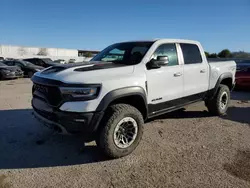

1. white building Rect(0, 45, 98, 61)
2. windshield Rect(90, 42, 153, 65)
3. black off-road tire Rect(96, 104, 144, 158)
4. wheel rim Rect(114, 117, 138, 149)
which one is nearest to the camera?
black off-road tire Rect(96, 104, 144, 158)

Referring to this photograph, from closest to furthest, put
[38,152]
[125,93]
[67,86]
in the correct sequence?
1. [67,86]
2. [125,93]
3. [38,152]

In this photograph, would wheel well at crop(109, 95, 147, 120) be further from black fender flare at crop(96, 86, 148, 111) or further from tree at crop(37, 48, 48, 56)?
tree at crop(37, 48, 48, 56)

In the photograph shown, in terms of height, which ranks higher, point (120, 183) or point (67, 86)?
point (67, 86)

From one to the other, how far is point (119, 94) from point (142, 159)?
43.2 inches

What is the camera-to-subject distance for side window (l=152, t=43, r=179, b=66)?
4511 millimetres

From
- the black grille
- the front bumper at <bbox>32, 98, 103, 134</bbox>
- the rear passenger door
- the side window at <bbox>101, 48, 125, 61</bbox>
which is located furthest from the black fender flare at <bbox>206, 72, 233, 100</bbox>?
the black grille

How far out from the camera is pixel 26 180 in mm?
3129

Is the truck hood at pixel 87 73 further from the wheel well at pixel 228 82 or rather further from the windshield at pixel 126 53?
the wheel well at pixel 228 82

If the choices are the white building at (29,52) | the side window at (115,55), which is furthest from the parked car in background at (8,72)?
the white building at (29,52)

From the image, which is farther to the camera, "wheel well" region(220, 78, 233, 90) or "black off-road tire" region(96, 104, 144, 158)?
"wheel well" region(220, 78, 233, 90)

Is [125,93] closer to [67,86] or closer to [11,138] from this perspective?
[67,86]

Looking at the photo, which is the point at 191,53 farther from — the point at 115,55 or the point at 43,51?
the point at 43,51

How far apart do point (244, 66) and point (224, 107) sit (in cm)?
563

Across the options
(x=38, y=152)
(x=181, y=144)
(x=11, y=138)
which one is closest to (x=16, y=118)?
(x=11, y=138)
